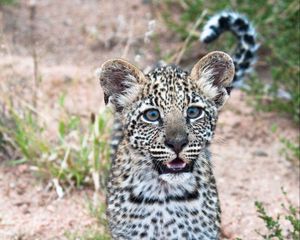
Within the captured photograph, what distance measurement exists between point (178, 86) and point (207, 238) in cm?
114

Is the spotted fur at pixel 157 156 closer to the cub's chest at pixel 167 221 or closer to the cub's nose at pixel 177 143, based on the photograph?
the cub's chest at pixel 167 221

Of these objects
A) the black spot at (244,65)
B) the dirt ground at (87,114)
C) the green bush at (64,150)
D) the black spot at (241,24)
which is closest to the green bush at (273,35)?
the dirt ground at (87,114)

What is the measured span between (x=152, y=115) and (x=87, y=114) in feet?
11.9

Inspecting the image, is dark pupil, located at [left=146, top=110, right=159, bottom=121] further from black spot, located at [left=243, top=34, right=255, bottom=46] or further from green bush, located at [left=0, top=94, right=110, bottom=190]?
green bush, located at [left=0, top=94, right=110, bottom=190]

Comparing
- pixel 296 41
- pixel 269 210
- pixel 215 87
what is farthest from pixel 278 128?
pixel 215 87

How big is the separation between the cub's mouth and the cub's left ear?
0.58 metres

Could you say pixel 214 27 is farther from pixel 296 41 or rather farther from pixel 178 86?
pixel 296 41

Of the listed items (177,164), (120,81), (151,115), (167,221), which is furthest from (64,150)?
Result: (177,164)

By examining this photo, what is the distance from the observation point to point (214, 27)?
713 cm

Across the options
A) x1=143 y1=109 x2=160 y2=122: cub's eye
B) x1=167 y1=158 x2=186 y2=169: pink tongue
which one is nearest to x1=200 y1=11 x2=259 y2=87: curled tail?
x1=143 y1=109 x2=160 y2=122: cub's eye

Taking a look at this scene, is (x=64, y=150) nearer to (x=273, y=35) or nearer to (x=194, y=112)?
(x=194, y=112)

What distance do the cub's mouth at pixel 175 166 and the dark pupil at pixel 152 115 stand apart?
309mm

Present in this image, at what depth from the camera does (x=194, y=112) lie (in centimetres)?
588

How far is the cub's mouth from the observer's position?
5.77 m
